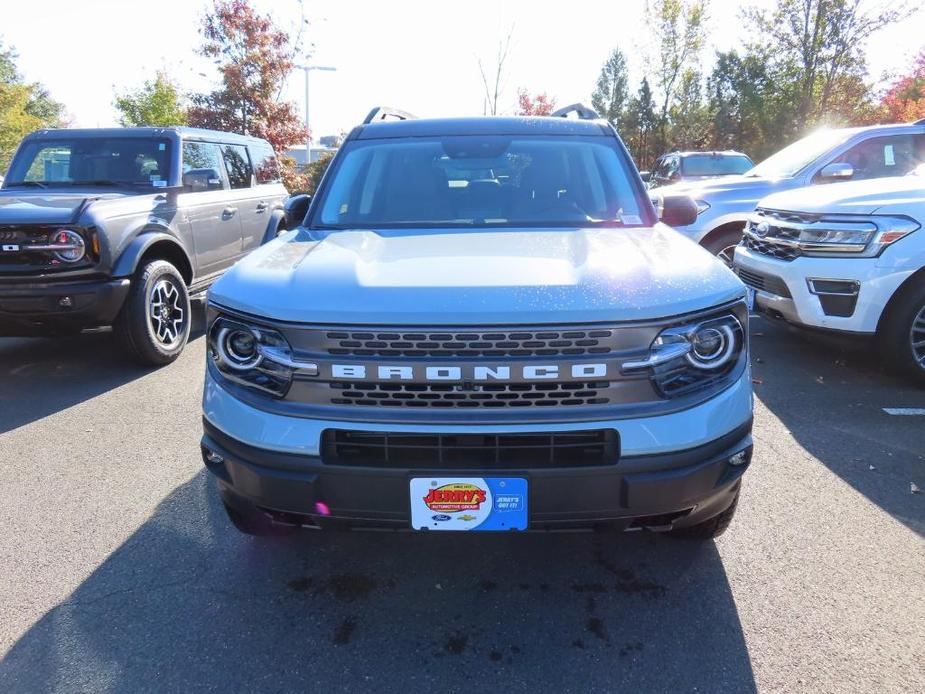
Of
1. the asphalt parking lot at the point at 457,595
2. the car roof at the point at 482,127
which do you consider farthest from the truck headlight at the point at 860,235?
the car roof at the point at 482,127

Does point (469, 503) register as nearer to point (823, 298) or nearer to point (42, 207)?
point (823, 298)

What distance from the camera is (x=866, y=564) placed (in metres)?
2.56

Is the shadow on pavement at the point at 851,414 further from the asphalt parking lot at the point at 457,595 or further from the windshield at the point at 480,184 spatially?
the windshield at the point at 480,184

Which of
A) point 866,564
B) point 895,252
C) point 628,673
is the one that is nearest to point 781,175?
point 895,252

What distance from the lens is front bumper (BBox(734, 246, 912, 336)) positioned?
4406 millimetres

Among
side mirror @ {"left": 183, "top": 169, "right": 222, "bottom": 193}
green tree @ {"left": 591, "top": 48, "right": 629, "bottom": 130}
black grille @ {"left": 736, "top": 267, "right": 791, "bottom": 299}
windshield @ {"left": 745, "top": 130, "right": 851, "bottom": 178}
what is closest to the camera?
black grille @ {"left": 736, "top": 267, "right": 791, "bottom": 299}

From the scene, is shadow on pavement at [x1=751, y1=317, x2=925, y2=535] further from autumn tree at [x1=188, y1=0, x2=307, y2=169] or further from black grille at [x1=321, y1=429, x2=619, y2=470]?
autumn tree at [x1=188, y1=0, x2=307, y2=169]

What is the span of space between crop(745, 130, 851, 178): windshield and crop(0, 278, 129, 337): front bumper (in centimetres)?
667

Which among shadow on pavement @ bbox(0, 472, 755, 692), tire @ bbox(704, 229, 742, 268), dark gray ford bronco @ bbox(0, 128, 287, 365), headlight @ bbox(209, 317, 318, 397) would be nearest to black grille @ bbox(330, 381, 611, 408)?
headlight @ bbox(209, 317, 318, 397)

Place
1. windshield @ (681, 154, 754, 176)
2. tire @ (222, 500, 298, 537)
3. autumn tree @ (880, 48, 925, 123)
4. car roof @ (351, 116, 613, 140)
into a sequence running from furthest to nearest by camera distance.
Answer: autumn tree @ (880, 48, 925, 123) → windshield @ (681, 154, 754, 176) → car roof @ (351, 116, 613, 140) → tire @ (222, 500, 298, 537)

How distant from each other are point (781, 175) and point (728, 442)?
610 centimetres

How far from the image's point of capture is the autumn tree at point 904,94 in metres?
21.6

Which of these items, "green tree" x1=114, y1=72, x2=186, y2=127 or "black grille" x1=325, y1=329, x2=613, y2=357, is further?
"green tree" x1=114, y1=72, x2=186, y2=127

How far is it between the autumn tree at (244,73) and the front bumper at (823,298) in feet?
39.6
